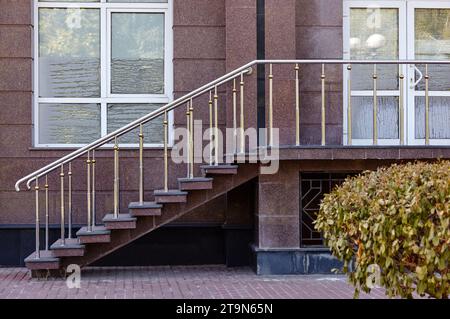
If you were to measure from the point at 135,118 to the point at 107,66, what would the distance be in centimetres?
85

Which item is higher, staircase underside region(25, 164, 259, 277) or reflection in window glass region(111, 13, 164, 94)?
reflection in window glass region(111, 13, 164, 94)

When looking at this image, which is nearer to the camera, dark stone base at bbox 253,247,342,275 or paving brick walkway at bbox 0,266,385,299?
paving brick walkway at bbox 0,266,385,299

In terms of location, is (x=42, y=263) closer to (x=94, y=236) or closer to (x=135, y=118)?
(x=94, y=236)

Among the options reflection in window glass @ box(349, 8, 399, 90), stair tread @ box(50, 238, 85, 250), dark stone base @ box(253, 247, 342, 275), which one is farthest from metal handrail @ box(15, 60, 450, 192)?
dark stone base @ box(253, 247, 342, 275)

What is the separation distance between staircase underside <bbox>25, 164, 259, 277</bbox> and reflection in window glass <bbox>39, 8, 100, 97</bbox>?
2.24 metres

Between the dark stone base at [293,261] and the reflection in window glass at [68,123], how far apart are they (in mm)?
3009

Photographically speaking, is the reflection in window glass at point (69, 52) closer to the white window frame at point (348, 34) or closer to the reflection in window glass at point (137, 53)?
the reflection in window glass at point (137, 53)

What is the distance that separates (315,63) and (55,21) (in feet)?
12.5

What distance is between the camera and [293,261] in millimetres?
9633

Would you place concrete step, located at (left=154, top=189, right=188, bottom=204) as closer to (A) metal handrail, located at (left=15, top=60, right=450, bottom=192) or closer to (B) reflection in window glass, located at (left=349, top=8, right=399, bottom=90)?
(A) metal handrail, located at (left=15, top=60, right=450, bottom=192)

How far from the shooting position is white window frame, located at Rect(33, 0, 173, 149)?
10539mm

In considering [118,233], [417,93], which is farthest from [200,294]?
[417,93]

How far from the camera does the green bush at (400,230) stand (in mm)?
5023
